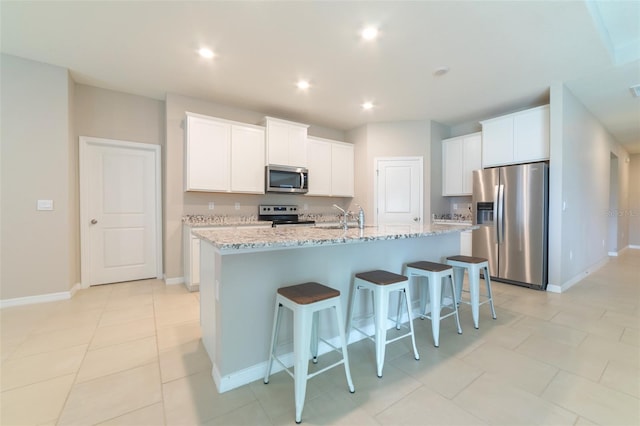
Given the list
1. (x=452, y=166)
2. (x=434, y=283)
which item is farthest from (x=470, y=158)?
(x=434, y=283)

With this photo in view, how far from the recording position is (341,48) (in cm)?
277

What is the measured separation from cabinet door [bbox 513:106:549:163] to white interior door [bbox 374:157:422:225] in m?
1.49

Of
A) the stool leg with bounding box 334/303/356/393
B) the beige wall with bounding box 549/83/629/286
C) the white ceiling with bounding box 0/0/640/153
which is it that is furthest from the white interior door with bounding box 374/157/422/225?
the stool leg with bounding box 334/303/356/393

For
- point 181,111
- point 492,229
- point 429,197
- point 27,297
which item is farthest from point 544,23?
point 27,297

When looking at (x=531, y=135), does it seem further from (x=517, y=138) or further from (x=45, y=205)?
(x=45, y=205)

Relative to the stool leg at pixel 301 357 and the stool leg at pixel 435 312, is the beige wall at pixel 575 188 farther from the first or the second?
the stool leg at pixel 301 357

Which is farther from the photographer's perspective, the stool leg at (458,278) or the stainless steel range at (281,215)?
the stainless steel range at (281,215)

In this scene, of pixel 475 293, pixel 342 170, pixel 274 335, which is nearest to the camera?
pixel 274 335

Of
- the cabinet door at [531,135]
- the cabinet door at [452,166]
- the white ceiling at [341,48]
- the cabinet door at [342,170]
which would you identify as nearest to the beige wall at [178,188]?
the white ceiling at [341,48]

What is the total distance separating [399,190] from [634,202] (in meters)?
7.39

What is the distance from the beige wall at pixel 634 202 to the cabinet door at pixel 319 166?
8.40 m

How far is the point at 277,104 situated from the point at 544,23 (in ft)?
10.6

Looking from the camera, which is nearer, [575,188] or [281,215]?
[575,188]

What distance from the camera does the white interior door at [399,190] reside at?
5078 mm
